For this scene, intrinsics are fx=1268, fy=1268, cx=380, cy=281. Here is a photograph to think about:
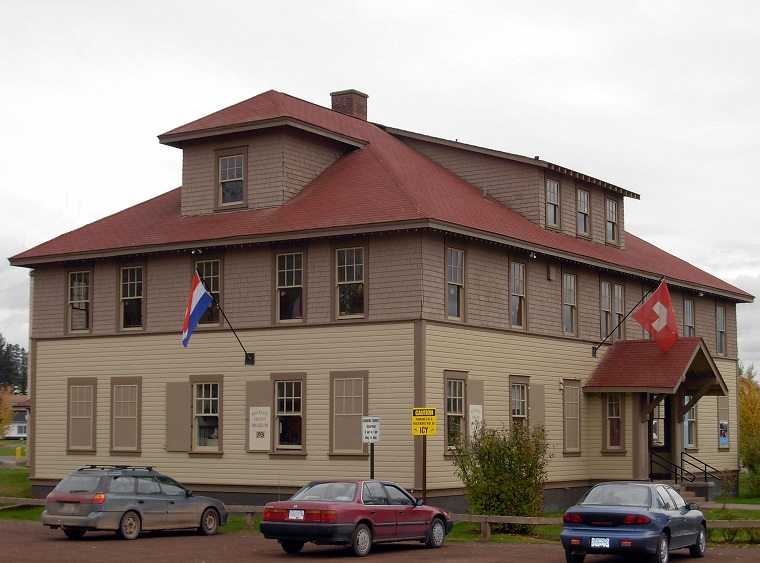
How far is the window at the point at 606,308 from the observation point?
39062 mm

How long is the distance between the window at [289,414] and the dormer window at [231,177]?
18.2ft

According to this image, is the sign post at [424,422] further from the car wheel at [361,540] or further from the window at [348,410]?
the window at [348,410]

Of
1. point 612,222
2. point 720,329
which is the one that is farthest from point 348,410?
point 720,329

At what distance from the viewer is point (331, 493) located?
923 inches

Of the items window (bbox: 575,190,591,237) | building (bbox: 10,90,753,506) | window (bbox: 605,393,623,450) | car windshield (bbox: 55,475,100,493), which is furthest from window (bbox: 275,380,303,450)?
window (bbox: 575,190,591,237)

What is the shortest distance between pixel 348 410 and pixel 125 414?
A: 754 centimetres

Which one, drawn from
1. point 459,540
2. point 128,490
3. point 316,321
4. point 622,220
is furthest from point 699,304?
point 128,490

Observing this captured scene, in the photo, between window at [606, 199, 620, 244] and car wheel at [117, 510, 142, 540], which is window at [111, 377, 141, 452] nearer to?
car wheel at [117, 510, 142, 540]

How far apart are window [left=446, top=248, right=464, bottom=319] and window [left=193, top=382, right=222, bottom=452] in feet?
22.2

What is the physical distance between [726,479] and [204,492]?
59.5 feet

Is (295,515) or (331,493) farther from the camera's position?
(331,493)

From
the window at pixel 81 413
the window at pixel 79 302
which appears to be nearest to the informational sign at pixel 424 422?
the window at pixel 81 413

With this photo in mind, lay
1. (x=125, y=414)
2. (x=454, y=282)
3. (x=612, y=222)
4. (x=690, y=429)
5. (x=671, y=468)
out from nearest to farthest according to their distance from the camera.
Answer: (x=454, y=282)
(x=125, y=414)
(x=671, y=468)
(x=612, y=222)
(x=690, y=429)

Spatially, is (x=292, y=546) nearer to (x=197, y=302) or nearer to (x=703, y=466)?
(x=197, y=302)
